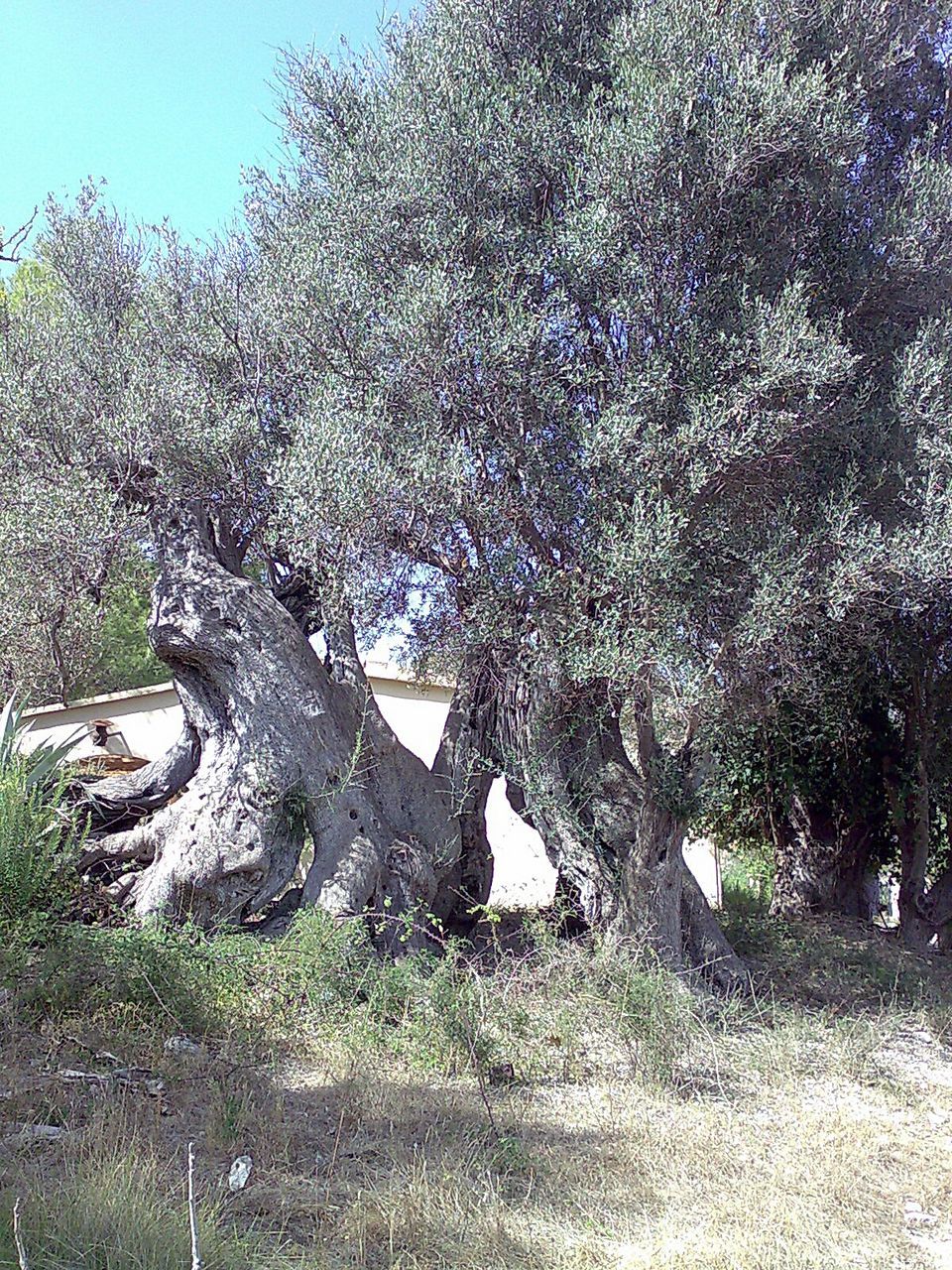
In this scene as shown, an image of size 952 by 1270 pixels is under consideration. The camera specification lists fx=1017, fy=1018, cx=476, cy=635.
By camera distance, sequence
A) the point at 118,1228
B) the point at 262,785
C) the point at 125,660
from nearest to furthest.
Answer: the point at 118,1228
the point at 262,785
the point at 125,660

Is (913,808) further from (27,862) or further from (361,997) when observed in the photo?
(27,862)

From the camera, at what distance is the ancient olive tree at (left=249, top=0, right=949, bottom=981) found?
6848 millimetres

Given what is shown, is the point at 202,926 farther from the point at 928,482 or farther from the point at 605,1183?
the point at 928,482

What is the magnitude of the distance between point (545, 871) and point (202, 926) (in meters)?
8.09

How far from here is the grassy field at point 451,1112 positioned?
3854 mm

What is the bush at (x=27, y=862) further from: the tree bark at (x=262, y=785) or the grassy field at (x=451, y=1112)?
the tree bark at (x=262, y=785)

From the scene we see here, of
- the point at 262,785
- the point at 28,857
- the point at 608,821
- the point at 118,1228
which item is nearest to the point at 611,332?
the point at 608,821

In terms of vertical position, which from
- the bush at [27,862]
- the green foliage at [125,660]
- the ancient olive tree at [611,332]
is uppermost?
the ancient olive tree at [611,332]

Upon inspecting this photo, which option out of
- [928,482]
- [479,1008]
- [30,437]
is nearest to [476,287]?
[928,482]

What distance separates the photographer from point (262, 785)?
843 centimetres

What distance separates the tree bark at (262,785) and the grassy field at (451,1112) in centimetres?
93

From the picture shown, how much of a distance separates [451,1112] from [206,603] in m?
4.98

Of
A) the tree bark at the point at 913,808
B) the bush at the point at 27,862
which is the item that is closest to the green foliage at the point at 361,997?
the bush at the point at 27,862

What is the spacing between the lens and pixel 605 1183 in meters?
4.59
